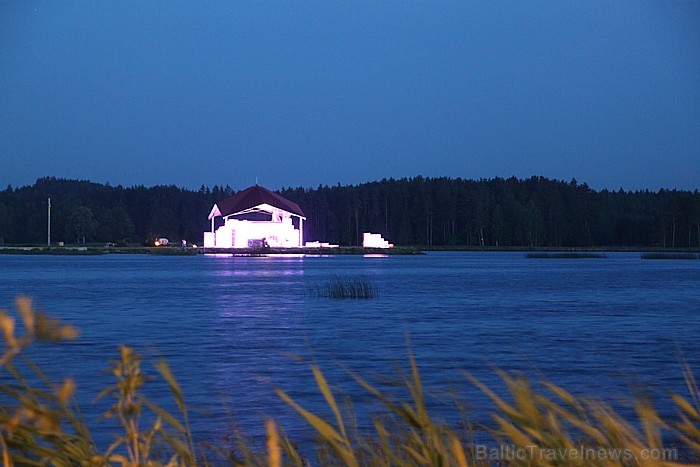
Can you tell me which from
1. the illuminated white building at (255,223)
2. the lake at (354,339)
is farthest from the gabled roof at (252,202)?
the lake at (354,339)

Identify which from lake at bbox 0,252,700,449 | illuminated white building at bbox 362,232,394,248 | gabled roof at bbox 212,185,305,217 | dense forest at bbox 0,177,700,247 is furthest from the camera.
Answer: dense forest at bbox 0,177,700,247

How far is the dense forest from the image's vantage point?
402 feet

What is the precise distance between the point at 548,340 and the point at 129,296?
15579 millimetres

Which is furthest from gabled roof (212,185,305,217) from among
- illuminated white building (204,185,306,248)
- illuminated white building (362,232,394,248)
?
illuminated white building (362,232,394,248)

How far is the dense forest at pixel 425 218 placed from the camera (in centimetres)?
12262

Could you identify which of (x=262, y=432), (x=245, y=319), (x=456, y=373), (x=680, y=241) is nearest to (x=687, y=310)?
(x=245, y=319)

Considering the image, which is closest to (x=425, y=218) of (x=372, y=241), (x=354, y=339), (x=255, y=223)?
(x=372, y=241)

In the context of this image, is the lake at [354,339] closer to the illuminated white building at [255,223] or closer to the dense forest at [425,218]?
the illuminated white building at [255,223]

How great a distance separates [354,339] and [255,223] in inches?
2391

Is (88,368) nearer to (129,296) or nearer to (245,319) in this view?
(245,319)

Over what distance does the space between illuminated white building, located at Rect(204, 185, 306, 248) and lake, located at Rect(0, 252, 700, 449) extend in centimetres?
4212

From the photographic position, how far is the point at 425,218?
129 meters

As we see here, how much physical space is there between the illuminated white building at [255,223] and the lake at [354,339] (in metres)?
42.1

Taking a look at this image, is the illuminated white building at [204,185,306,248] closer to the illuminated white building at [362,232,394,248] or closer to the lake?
the illuminated white building at [362,232,394,248]
